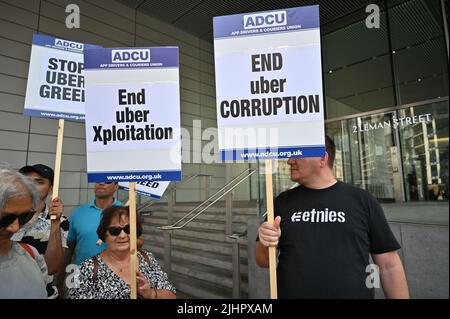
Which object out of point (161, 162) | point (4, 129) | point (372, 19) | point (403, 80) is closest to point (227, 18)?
point (161, 162)

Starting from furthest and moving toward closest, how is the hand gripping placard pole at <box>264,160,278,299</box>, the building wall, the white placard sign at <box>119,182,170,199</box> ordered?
the building wall < the white placard sign at <box>119,182,170,199</box> < the hand gripping placard pole at <box>264,160,278,299</box>

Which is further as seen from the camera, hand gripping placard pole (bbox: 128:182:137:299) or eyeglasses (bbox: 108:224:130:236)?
eyeglasses (bbox: 108:224:130:236)

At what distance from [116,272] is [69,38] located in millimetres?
5943

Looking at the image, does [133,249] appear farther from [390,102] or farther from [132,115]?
[390,102]

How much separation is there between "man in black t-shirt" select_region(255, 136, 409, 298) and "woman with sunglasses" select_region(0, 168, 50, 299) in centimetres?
102

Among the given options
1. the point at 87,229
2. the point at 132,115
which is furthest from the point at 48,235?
the point at 132,115

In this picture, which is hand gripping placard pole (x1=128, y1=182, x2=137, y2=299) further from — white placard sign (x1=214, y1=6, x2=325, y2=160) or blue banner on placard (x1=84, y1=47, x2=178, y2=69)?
blue banner on placard (x1=84, y1=47, x2=178, y2=69)

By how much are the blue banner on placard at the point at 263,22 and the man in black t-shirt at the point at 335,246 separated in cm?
88

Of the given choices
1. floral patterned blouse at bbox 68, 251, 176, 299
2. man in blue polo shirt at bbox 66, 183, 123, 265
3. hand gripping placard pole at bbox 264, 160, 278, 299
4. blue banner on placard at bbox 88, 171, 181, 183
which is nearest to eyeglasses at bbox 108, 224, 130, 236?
floral patterned blouse at bbox 68, 251, 176, 299

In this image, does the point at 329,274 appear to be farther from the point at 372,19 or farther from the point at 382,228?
the point at 372,19

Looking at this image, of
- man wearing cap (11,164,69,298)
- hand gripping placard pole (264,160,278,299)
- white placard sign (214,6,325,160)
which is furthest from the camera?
man wearing cap (11,164,69,298)

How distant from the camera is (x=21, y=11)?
546 centimetres

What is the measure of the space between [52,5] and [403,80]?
991cm

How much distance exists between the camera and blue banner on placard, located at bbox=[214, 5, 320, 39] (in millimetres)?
1507
